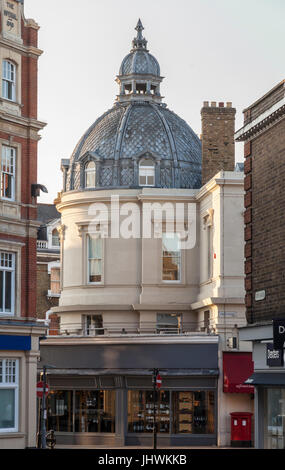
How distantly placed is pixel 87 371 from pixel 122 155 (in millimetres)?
11020

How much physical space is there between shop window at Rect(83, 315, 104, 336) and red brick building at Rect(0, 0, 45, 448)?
13.6 meters

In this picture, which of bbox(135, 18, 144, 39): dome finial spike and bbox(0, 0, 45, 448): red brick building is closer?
bbox(0, 0, 45, 448): red brick building

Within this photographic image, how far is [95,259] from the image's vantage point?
168 feet

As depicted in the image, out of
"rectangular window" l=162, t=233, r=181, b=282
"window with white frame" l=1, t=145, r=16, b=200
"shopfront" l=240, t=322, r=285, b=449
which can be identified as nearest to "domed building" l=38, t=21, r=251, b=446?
"rectangular window" l=162, t=233, r=181, b=282

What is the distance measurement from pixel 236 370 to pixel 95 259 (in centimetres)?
968

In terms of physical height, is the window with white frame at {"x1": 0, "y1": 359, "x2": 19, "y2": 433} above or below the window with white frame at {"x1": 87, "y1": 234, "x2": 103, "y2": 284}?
below

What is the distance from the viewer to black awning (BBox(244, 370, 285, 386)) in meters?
28.3

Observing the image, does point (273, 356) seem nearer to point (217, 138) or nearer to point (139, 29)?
point (217, 138)

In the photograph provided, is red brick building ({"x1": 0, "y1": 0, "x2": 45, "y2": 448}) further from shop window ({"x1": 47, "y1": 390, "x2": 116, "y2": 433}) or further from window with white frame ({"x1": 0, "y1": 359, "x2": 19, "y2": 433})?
shop window ({"x1": 47, "y1": 390, "x2": 116, "y2": 433})

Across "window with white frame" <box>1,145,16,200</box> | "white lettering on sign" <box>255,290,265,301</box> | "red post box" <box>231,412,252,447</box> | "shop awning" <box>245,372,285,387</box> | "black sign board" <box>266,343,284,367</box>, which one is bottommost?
"red post box" <box>231,412,252,447</box>

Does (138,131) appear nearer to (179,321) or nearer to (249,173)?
(179,321)

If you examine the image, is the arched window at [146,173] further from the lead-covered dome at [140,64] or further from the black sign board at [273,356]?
the black sign board at [273,356]

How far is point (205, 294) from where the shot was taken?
48.8 meters

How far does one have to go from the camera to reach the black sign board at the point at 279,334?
26.9 m
